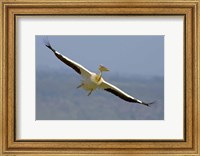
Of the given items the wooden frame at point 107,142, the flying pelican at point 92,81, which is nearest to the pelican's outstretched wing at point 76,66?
the flying pelican at point 92,81

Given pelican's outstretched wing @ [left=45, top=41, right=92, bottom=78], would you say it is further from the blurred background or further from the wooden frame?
the wooden frame

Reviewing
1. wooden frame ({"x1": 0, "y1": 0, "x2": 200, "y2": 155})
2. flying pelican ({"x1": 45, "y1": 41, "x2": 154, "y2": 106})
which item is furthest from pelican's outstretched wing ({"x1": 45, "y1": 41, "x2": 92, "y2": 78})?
wooden frame ({"x1": 0, "y1": 0, "x2": 200, "y2": 155})

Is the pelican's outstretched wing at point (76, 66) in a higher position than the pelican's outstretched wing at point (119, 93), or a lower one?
higher

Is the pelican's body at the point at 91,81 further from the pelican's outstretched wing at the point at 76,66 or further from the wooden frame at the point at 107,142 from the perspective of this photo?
the wooden frame at the point at 107,142

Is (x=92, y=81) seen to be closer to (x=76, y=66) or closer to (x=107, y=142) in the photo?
(x=76, y=66)

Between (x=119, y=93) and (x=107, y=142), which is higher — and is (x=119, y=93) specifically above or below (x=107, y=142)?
above

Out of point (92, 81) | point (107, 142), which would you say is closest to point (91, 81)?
point (92, 81)

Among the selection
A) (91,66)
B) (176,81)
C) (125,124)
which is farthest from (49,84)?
(176,81)
